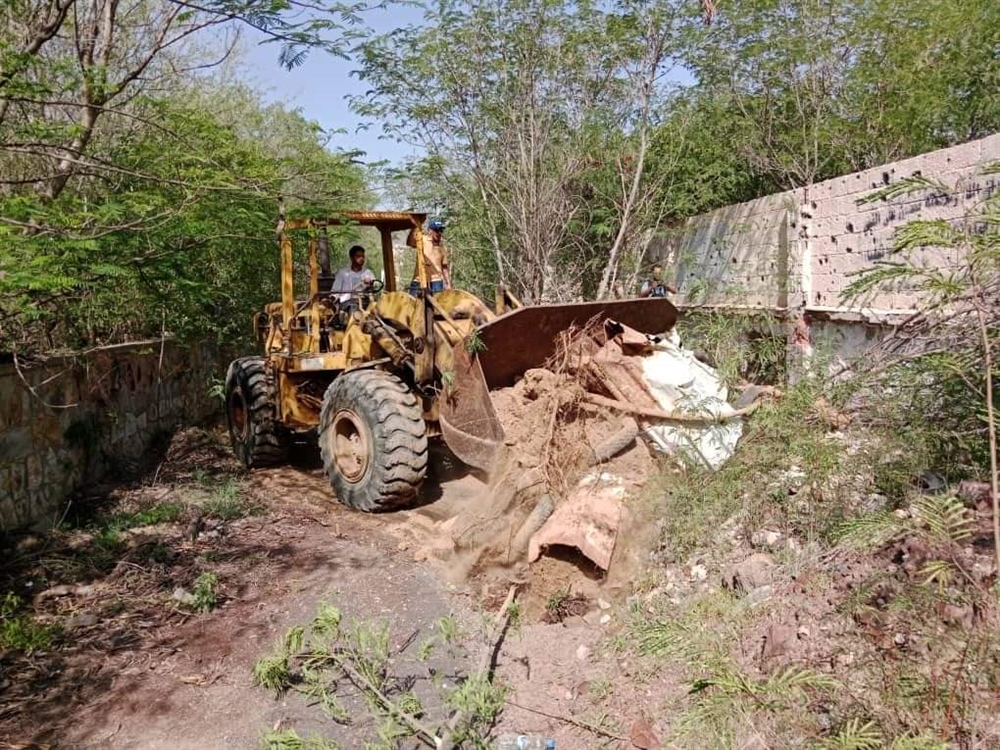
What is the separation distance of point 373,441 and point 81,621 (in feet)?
7.76

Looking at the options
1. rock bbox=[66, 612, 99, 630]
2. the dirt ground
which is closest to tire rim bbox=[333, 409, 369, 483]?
the dirt ground

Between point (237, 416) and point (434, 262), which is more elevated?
point (434, 262)

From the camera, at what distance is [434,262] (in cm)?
709

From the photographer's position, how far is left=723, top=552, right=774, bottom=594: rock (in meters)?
3.77

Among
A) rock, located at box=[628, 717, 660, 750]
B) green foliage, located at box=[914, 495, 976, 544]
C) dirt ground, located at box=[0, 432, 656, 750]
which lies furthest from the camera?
dirt ground, located at box=[0, 432, 656, 750]

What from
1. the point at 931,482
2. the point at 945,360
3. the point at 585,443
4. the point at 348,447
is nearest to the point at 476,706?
the point at 585,443

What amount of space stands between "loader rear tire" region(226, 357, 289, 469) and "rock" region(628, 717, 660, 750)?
18.7 ft

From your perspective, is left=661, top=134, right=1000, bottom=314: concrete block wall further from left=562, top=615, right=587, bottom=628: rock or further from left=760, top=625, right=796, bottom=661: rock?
left=562, top=615, right=587, bottom=628: rock

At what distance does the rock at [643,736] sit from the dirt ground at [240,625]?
183mm

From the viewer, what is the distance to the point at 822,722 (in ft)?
8.93

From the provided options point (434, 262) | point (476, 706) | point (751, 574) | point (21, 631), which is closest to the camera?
point (476, 706)

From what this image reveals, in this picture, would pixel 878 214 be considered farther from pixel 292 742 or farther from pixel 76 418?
pixel 76 418

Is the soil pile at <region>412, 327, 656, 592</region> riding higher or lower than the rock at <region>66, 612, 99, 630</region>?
higher

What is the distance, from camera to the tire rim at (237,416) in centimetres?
853
